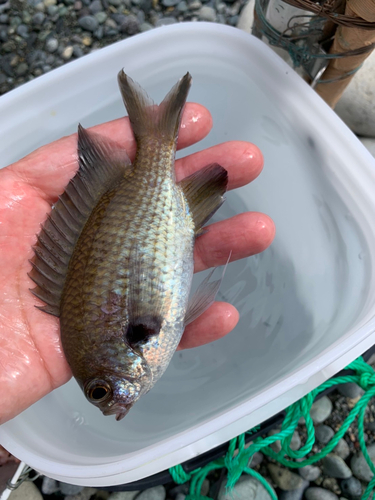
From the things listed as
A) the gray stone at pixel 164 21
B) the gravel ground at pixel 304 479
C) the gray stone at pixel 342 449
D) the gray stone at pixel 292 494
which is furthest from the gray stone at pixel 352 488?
the gray stone at pixel 164 21

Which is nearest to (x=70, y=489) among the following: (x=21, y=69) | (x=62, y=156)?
(x=62, y=156)

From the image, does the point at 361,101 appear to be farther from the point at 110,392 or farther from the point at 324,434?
the point at 110,392

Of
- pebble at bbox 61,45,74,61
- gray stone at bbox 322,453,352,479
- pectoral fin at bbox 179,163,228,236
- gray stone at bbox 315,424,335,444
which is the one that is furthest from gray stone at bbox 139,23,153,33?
gray stone at bbox 322,453,352,479

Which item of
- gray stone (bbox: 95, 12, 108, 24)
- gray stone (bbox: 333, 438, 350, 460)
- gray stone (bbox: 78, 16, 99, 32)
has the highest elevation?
gray stone (bbox: 95, 12, 108, 24)

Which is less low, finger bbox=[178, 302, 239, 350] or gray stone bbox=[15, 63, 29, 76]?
gray stone bbox=[15, 63, 29, 76]

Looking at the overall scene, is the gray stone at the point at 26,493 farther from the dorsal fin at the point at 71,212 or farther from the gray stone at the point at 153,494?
the dorsal fin at the point at 71,212

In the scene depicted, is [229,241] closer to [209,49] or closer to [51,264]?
[51,264]

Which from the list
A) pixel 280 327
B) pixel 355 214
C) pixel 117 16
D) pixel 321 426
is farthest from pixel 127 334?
pixel 117 16

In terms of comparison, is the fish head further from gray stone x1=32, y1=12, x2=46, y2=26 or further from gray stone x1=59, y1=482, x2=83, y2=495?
gray stone x1=32, y1=12, x2=46, y2=26
